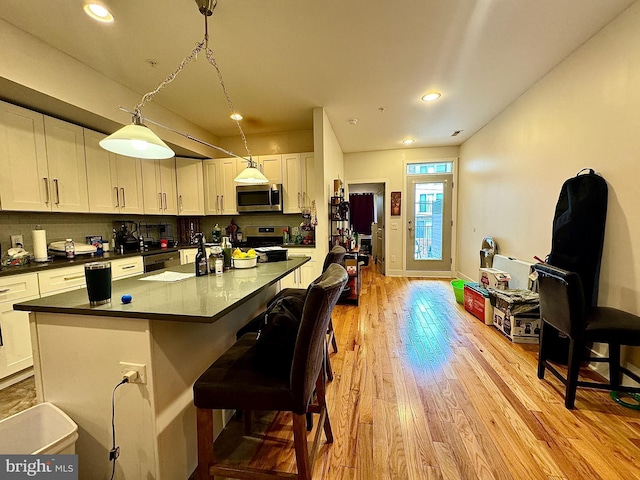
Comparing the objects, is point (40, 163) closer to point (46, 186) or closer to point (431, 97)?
point (46, 186)

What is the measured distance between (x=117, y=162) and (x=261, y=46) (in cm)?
230

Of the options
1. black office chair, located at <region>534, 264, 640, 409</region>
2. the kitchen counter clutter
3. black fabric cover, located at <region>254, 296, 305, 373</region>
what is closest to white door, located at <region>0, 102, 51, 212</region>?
the kitchen counter clutter

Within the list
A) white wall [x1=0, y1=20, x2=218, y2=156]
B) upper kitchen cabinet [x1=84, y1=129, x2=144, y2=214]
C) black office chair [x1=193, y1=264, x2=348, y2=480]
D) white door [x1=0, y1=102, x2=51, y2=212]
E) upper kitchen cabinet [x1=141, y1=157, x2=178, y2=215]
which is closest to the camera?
black office chair [x1=193, y1=264, x2=348, y2=480]

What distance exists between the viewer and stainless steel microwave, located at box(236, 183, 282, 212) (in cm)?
388

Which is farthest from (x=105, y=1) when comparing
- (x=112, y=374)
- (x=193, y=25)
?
(x=112, y=374)

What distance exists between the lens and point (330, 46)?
2.21 meters

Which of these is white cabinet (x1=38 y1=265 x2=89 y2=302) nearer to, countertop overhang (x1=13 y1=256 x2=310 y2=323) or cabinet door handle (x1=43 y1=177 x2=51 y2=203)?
cabinet door handle (x1=43 y1=177 x2=51 y2=203)

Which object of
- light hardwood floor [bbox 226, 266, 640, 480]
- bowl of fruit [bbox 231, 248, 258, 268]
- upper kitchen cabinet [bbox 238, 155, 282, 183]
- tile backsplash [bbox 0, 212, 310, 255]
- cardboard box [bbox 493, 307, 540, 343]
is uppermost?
upper kitchen cabinet [bbox 238, 155, 282, 183]

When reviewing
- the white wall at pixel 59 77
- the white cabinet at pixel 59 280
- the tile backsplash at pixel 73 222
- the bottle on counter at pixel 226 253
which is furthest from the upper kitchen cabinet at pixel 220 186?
the bottle on counter at pixel 226 253

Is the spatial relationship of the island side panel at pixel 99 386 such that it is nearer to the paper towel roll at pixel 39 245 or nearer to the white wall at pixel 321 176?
the paper towel roll at pixel 39 245

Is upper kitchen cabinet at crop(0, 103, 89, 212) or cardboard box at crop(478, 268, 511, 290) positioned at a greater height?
→ upper kitchen cabinet at crop(0, 103, 89, 212)

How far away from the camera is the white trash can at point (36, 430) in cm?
109

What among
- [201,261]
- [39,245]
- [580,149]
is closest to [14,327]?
[39,245]

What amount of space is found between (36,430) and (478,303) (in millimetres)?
3867
